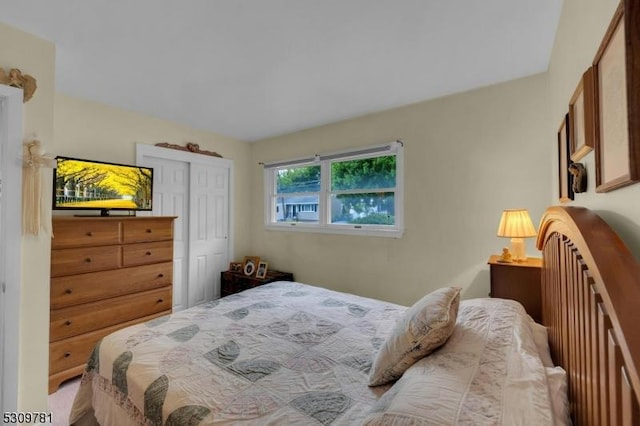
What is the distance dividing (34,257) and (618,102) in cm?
284

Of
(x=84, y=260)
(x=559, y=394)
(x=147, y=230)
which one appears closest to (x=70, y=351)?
(x=84, y=260)

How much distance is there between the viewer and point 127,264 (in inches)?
106

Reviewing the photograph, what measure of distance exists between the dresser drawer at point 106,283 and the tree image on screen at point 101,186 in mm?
664

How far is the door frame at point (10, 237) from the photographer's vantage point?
67.0 inches

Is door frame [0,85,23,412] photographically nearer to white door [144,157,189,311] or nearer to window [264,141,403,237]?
white door [144,157,189,311]

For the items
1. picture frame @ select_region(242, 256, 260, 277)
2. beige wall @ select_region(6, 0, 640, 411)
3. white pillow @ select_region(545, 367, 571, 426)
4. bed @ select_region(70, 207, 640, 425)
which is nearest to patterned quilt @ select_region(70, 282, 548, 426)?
bed @ select_region(70, 207, 640, 425)

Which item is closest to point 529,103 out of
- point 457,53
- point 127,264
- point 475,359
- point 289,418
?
point 457,53

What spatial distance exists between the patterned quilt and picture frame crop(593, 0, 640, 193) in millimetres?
657

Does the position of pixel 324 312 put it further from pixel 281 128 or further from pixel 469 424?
pixel 281 128

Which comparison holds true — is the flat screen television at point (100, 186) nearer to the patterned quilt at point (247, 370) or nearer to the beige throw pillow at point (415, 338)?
the patterned quilt at point (247, 370)

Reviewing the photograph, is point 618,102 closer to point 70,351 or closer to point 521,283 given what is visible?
point 521,283

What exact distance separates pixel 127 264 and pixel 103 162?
104 cm

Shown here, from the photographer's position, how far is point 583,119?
1.08 m

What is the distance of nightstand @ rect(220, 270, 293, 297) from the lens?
3718 mm
